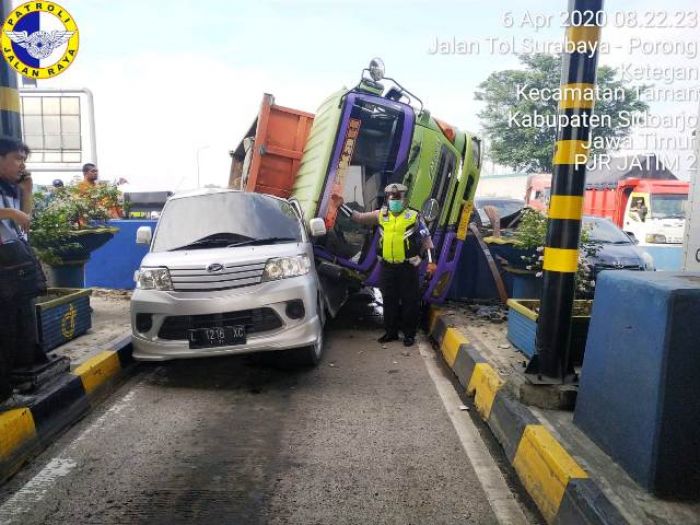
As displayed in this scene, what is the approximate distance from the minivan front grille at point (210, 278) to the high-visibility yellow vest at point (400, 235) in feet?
6.14

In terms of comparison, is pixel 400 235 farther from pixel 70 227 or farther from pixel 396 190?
pixel 70 227

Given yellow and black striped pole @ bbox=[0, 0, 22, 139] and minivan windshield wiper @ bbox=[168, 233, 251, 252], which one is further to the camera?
minivan windshield wiper @ bbox=[168, 233, 251, 252]

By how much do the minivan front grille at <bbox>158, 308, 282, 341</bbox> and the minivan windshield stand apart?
75cm

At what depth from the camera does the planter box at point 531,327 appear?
4.33 meters

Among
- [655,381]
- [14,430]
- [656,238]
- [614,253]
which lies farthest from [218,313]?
[656,238]

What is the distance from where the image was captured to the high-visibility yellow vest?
19.3 feet

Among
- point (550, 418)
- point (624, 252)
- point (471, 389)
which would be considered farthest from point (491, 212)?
point (550, 418)

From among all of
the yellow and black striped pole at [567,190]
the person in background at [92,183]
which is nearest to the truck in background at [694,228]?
the yellow and black striped pole at [567,190]

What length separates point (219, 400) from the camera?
439 centimetres

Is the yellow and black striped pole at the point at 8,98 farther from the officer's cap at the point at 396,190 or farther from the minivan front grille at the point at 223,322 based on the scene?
the officer's cap at the point at 396,190

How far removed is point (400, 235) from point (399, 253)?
0.67 feet

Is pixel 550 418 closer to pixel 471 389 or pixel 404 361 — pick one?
pixel 471 389

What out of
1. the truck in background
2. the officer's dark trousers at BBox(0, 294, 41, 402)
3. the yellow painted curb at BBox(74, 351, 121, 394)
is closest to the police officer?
the truck in background

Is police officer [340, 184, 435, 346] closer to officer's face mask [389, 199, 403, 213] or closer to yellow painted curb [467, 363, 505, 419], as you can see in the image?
officer's face mask [389, 199, 403, 213]
